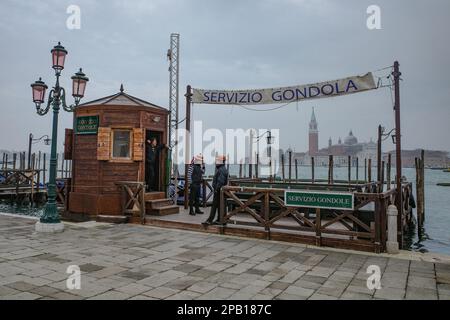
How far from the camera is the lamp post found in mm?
8461

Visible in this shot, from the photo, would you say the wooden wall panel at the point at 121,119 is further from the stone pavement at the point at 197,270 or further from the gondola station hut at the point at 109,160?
the stone pavement at the point at 197,270

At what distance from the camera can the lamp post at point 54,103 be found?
846 centimetres

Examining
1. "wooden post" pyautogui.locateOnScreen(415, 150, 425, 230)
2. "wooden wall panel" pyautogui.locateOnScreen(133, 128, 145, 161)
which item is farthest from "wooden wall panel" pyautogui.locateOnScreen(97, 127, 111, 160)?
"wooden post" pyautogui.locateOnScreen(415, 150, 425, 230)

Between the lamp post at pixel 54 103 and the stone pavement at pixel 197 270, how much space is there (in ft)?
2.08

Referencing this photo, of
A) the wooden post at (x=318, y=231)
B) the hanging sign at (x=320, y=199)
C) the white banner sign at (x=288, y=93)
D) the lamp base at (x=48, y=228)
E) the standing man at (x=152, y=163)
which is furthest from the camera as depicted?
the standing man at (x=152, y=163)

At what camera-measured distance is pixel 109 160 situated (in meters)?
9.98

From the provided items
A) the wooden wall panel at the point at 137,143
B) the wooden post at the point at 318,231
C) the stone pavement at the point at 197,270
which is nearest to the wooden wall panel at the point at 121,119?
the wooden wall panel at the point at 137,143

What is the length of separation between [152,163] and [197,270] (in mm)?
6199

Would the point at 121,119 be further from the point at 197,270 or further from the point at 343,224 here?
the point at 343,224

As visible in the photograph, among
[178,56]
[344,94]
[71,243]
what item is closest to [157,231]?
[71,243]

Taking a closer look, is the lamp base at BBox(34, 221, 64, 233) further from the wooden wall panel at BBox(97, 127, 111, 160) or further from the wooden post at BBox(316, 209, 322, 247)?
the wooden post at BBox(316, 209, 322, 247)

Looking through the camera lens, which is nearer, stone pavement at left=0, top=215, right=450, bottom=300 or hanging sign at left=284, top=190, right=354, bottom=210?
stone pavement at left=0, top=215, right=450, bottom=300

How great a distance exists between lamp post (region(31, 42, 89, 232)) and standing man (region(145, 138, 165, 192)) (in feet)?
8.96
